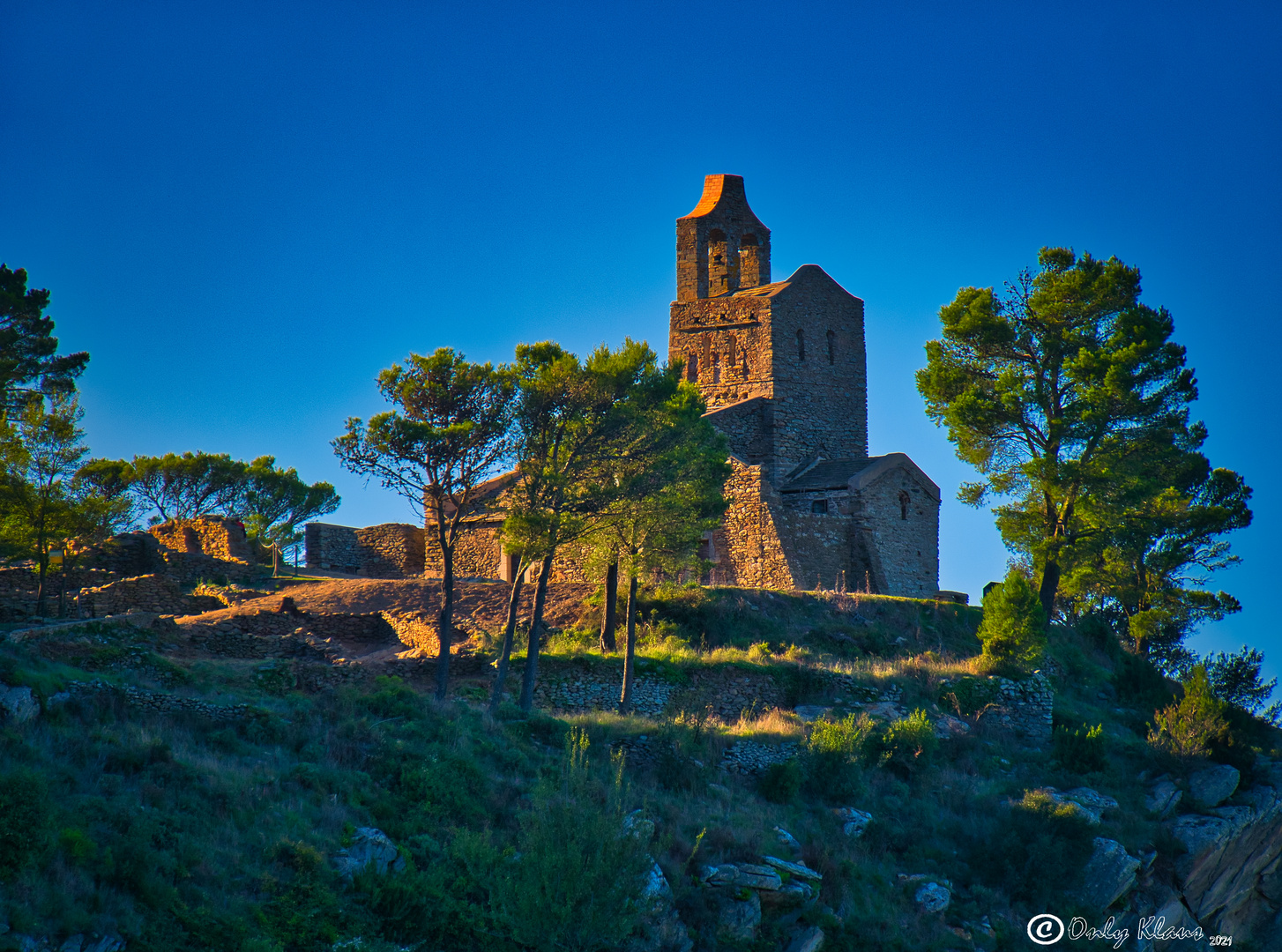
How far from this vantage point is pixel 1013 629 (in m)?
23.8

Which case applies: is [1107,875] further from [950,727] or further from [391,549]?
[391,549]

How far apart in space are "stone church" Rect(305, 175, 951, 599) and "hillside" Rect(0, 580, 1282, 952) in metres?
3.37

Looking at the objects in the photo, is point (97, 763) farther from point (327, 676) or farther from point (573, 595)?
point (573, 595)

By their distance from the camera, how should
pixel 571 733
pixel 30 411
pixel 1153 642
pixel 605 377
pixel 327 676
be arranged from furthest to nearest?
pixel 1153 642 → pixel 30 411 → pixel 605 377 → pixel 327 676 → pixel 571 733

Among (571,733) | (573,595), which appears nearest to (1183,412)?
(573,595)

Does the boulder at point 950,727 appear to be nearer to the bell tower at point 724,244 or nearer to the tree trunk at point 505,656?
the tree trunk at point 505,656

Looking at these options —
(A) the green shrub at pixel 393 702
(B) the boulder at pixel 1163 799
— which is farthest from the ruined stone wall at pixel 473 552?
(B) the boulder at pixel 1163 799

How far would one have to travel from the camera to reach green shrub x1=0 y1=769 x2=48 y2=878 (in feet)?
35.3

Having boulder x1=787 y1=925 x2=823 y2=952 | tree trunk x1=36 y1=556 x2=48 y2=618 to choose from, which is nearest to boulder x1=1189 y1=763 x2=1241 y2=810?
boulder x1=787 y1=925 x2=823 y2=952

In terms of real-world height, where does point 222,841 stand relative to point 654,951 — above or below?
above

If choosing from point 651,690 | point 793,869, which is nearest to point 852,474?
point 651,690

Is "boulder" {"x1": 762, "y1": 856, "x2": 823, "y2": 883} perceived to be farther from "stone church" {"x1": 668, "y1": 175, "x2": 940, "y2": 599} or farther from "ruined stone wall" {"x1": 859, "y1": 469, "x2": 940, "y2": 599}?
"ruined stone wall" {"x1": 859, "y1": 469, "x2": 940, "y2": 599}

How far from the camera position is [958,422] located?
89.9 feet

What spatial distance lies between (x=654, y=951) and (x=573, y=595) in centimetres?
1411
